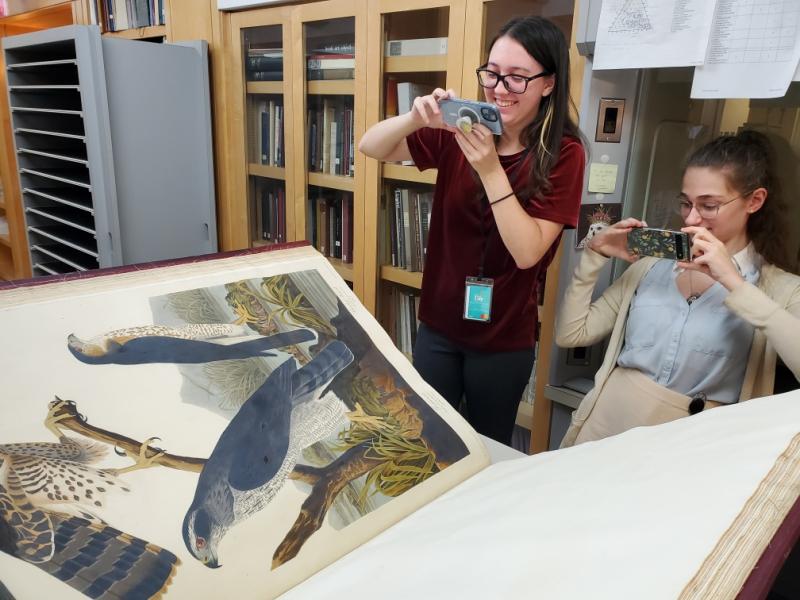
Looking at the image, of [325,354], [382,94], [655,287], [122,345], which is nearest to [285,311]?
[325,354]

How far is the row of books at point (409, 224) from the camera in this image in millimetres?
1990

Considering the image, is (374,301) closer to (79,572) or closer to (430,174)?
(430,174)

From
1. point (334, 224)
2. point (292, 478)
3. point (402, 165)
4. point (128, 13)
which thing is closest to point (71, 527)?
point (292, 478)

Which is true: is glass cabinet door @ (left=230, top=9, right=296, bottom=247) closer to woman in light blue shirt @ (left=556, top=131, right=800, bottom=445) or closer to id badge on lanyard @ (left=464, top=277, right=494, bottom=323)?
id badge on lanyard @ (left=464, top=277, right=494, bottom=323)

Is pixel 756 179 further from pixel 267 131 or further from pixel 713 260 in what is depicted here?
pixel 267 131

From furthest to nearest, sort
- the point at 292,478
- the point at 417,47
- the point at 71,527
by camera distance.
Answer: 1. the point at 417,47
2. the point at 292,478
3. the point at 71,527

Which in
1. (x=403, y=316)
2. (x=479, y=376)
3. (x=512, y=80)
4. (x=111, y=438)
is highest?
(x=512, y=80)

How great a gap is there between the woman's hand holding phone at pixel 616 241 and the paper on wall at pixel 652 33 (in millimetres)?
343

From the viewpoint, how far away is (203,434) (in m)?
0.53

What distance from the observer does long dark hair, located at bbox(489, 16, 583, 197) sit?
1.07 metres

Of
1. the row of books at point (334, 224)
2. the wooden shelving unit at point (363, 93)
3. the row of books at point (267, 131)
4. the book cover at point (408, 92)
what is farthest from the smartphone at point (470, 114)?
the row of books at point (267, 131)

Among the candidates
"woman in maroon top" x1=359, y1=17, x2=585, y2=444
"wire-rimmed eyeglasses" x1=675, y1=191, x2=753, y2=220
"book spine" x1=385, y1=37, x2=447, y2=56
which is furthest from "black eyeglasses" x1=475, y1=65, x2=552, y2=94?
"book spine" x1=385, y1=37, x2=447, y2=56

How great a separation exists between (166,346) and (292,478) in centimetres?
19

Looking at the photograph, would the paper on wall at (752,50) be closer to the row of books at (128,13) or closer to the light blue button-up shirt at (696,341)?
the light blue button-up shirt at (696,341)
